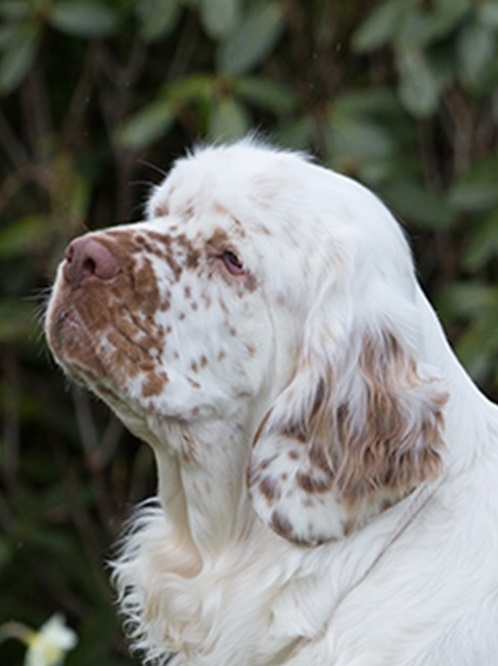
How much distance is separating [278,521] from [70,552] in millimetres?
3014

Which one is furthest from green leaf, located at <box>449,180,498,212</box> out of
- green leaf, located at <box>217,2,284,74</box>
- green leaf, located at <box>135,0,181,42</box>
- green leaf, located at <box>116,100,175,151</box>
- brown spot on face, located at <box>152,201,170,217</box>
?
brown spot on face, located at <box>152,201,170,217</box>

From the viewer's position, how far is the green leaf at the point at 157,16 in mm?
6305

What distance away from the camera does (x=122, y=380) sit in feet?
12.4

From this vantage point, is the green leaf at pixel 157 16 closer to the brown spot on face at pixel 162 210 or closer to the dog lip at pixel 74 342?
the brown spot on face at pixel 162 210

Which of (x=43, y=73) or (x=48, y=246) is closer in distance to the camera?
(x=48, y=246)

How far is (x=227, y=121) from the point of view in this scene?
19.9 ft

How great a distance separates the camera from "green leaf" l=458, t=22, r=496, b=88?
5898 mm

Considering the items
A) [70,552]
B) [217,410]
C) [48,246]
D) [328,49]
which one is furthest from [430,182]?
[217,410]

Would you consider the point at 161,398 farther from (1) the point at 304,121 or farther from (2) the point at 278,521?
(1) the point at 304,121

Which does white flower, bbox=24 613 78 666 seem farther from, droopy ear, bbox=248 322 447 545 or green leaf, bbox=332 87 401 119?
green leaf, bbox=332 87 401 119

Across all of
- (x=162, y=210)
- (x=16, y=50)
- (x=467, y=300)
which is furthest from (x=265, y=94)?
(x=162, y=210)

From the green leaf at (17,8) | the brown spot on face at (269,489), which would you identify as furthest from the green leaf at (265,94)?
A: the brown spot on face at (269,489)

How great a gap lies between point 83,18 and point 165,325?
2.82 meters

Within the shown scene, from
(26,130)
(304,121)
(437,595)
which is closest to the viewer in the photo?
(437,595)
